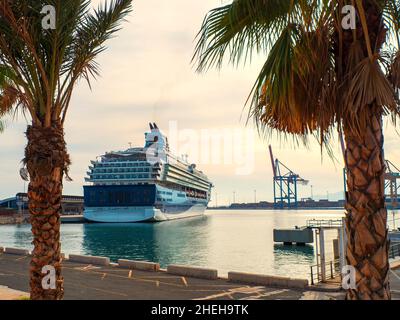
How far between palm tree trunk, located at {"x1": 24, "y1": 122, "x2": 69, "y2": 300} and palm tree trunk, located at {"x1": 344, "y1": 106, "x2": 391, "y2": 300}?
203 inches

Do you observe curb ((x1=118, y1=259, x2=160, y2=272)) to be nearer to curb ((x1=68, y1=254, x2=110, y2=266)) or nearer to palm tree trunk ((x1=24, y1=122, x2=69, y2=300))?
curb ((x1=68, y1=254, x2=110, y2=266))

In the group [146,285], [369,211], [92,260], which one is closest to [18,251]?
[92,260]

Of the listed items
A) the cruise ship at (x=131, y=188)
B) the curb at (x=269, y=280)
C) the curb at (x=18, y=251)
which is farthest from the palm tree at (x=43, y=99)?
the cruise ship at (x=131, y=188)

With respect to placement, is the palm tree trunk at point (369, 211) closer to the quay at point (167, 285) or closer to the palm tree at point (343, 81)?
the palm tree at point (343, 81)

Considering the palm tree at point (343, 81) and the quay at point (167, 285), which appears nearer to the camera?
the palm tree at point (343, 81)

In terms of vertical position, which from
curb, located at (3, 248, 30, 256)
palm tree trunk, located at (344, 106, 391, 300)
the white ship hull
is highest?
palm tree trunk, located at (344, 106, 391, 300)

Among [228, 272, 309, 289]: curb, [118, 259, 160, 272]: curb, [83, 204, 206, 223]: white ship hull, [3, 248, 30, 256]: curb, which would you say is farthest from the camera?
[83, 204, 206, 223]: white ship hull

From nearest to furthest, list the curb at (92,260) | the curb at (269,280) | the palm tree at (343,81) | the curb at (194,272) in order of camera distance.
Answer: the palm tree at (343,81) → the curb at (269,280) → the curb at (194,272) → the curb at (92,260)

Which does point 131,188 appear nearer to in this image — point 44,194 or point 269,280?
point 269,280

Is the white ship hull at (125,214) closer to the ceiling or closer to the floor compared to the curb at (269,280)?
closer to the floor

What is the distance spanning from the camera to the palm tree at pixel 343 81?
Result: 14.1 ft

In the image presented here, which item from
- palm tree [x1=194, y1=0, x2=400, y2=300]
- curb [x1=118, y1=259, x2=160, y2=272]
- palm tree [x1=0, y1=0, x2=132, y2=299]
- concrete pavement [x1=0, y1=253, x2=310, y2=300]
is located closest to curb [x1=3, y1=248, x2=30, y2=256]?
concrete pavement [x1=0, y1=253, x2=310, y2=300]

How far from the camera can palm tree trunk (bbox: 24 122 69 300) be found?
7.34 meters

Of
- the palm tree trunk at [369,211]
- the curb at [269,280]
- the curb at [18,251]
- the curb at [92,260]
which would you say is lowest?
the curb at [18,251]
